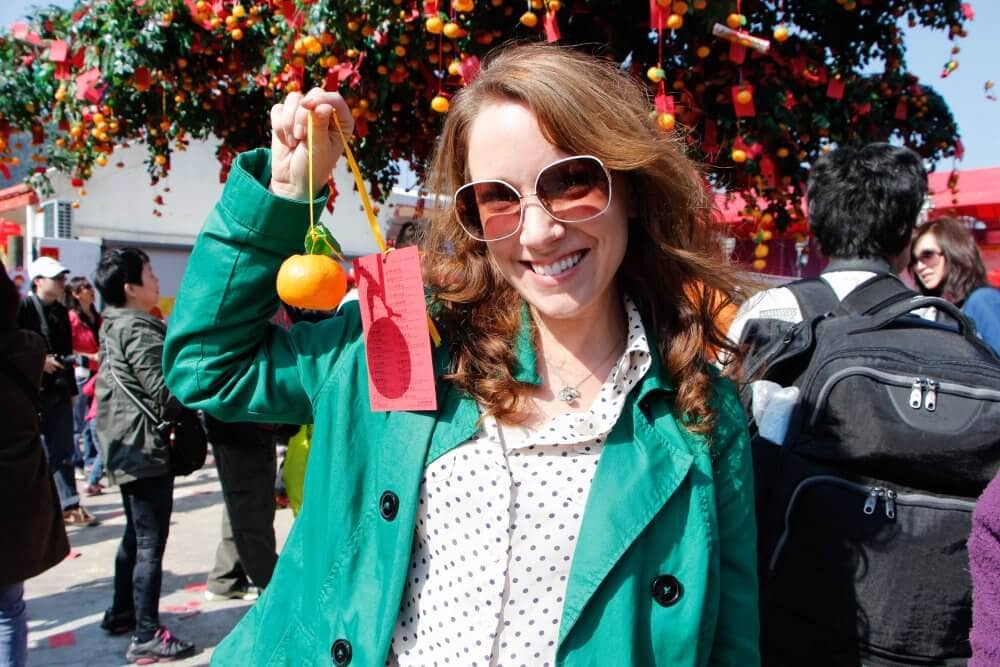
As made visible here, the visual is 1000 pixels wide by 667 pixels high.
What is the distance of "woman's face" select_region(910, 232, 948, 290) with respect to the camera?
344 centimetres

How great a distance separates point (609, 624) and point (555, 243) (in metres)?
0.57

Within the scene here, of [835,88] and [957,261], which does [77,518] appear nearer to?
[835,88]

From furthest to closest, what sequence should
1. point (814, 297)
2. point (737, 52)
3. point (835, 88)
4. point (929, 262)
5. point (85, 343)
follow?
point (85, 343) < point (929, 262) < point (835, 88) < point (737, 52) < point (814, 297)

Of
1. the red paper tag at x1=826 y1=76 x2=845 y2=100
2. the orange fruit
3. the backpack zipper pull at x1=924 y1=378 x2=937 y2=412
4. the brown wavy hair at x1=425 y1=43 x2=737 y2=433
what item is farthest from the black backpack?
the red paper tag at x1=826 y1=76 x2=845 y2=100


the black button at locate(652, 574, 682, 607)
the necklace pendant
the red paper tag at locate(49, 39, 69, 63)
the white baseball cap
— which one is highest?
the red paper tag at locate(49, 39, 69, 63)

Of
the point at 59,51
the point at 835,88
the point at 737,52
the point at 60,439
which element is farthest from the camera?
the point at 60,439

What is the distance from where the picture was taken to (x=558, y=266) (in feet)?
3.82

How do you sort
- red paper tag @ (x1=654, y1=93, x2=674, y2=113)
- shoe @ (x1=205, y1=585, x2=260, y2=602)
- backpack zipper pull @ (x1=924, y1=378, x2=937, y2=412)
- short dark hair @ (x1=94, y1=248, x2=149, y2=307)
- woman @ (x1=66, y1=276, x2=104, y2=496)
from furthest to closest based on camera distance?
woman @ (x1=66, y1=276, x2=104, y2=496) < shoe @ (x1=205, y1=585, x2=260, y2=602) < short dark hair @ (x1=94, y1=248, x2=149, y2=307) < red paper tag @ (x1=654, y1=93, x2=674, y2=113) < backpack zipper pull @ (x1=924, y1=378, x2=937, y2=412)

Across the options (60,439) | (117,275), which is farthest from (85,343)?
(117,275)

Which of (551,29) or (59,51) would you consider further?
(59,51)

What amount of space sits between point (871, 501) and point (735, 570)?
0.37 meters

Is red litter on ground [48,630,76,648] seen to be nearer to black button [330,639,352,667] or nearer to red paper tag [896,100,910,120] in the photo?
black button [330,639,352,667]

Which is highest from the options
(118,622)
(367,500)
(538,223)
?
(538,223)

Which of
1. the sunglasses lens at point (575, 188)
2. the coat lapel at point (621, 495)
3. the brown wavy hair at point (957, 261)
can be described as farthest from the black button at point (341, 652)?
the brown wavy hair at point (957, 261)
